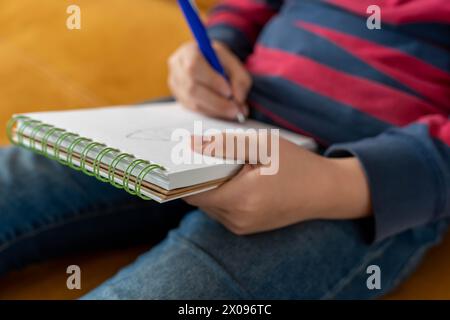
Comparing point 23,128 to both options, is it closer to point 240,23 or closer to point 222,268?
point 222,268

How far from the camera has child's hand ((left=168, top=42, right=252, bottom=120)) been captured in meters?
0.54

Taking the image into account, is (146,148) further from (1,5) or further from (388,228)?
(1,5)

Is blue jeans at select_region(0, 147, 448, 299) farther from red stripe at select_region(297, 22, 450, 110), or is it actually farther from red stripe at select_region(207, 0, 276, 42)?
red stripe at select_region(207, 0, 276, 42)

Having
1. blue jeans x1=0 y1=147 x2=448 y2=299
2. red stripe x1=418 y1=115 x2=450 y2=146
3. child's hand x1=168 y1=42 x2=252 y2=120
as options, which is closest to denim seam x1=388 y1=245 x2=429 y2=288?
blue jeans x1=0 y1=147 x2=448 y2=299

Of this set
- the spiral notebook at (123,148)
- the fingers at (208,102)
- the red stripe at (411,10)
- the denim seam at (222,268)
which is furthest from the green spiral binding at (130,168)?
the red stripe at (411,10)

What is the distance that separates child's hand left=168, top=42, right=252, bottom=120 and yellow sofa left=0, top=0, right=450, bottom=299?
0.27 m

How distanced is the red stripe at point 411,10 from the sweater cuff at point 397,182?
0.46 ft

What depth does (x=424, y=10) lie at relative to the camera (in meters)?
0.52

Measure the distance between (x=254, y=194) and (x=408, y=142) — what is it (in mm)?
160

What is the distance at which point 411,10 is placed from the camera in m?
0.52

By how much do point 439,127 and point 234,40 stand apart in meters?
0.31

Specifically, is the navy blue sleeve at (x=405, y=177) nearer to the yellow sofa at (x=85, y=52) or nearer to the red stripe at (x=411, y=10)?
the red stripe at (x=411, y=10)

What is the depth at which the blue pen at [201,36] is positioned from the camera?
45cm
